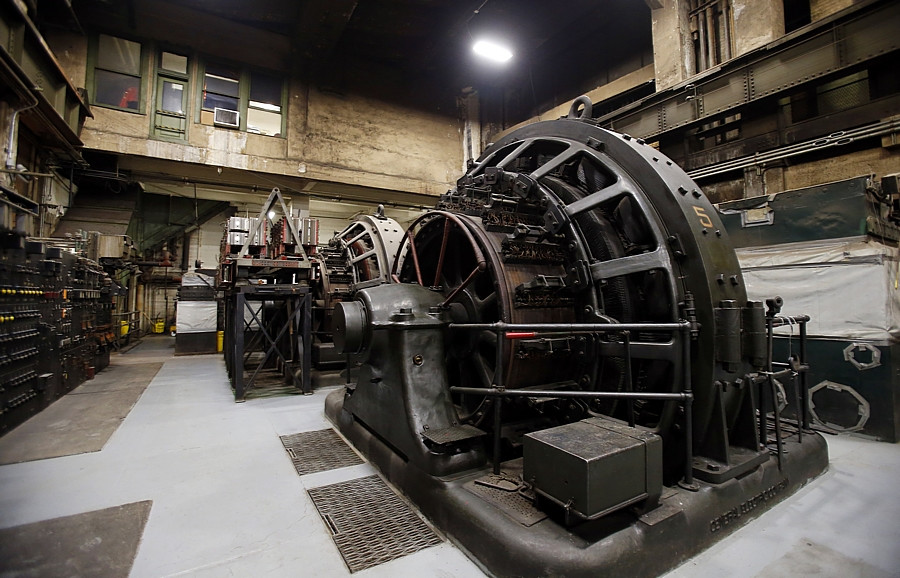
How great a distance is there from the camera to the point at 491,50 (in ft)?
28.8

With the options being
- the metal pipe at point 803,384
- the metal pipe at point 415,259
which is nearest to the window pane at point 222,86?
the metal pipe at point 415,259

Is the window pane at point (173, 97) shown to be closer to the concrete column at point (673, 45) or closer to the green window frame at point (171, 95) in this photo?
the green window frame at point (171, 95)

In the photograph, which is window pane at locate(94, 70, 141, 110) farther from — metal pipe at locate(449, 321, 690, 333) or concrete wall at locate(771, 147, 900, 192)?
concrete wall at locate(771, 147, 900, 192)

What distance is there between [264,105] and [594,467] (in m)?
11.2

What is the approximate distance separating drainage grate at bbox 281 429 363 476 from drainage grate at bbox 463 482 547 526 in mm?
1348

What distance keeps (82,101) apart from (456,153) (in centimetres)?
837

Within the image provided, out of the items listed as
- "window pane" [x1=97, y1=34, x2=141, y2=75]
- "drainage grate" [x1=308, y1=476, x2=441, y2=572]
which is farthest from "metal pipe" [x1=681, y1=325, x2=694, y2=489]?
"window pane" [x1=97, y1=34, x2=141, y2=75]

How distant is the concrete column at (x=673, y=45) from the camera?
21.2 feet

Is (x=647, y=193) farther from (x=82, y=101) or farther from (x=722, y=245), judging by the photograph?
(x=82, y=101)

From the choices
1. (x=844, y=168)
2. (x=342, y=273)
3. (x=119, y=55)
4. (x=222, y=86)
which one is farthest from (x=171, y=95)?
(x=844, y=168)

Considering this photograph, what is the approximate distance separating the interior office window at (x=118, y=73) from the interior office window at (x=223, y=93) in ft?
4.29

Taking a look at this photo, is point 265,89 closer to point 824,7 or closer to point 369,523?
point 824,7

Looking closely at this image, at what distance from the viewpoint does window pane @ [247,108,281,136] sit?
9969 mm

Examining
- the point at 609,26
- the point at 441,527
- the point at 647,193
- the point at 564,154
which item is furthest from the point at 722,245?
the point at 609,26
